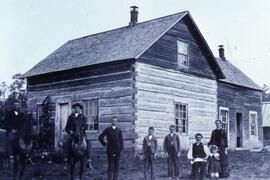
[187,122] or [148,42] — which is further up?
[148,42]

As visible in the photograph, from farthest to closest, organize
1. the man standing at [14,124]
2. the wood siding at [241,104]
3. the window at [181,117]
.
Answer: the wood siding at [241,104], the window at [181,117], the man standing at [14,124]

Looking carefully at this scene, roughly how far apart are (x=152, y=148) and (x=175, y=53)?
936 centimetres

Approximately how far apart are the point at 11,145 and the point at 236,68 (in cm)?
2373

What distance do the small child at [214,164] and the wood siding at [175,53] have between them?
7.38 m

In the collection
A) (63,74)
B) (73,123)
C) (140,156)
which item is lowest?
(140,156)

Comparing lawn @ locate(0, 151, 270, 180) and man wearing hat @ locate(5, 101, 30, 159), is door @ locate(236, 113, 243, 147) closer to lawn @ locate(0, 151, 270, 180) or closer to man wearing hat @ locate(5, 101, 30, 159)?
lawn @ locate(0, 151, 270, 180)

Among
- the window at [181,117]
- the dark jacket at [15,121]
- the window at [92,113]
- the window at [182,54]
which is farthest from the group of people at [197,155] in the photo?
the window at [182,54]

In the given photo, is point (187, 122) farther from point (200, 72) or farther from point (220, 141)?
point (220, 141)

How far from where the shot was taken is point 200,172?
38.6ft

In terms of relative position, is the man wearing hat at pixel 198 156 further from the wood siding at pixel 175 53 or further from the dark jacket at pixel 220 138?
the wood siding at pixel 175 53

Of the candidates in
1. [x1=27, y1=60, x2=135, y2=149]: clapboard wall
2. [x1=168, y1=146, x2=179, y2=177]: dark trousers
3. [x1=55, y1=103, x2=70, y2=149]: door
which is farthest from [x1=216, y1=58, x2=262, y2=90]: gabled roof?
[x1=168, y1=146, x2=179, y2=177]: dark trousers

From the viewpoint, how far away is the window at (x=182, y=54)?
69.9 feet

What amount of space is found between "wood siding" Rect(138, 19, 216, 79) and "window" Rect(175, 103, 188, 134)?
188 cm

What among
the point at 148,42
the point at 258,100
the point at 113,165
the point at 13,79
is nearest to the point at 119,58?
the point at 148,42
